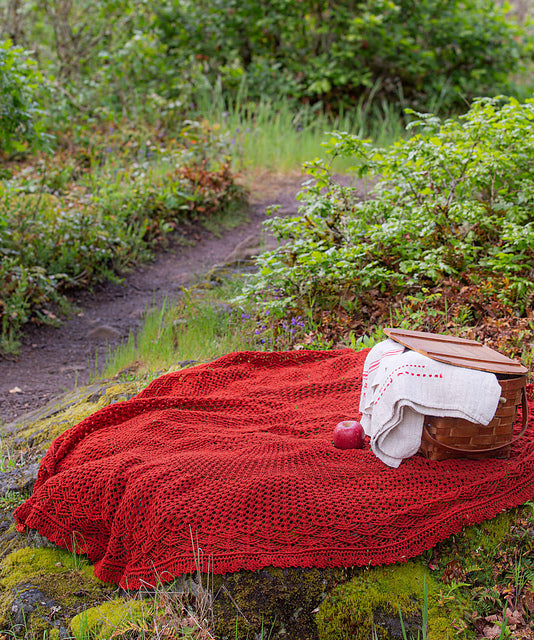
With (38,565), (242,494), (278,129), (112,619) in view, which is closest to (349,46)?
(278,129)

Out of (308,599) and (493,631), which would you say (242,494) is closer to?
(308,599)

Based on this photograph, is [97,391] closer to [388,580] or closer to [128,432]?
[128,432]

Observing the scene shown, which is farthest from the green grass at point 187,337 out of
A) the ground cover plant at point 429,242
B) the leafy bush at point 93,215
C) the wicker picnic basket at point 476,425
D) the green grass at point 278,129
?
the green grass at point 278,129

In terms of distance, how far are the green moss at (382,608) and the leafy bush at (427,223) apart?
2.06 meters

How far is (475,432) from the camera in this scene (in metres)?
2.32

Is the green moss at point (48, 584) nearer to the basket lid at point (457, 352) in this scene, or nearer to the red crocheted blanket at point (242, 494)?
the red crocheted blanket at point (242, 494)

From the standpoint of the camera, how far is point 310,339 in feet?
13.2

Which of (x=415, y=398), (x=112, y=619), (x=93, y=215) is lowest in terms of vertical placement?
(x=93, y=215)

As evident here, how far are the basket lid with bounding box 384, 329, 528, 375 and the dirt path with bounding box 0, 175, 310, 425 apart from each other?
2513 millimetres

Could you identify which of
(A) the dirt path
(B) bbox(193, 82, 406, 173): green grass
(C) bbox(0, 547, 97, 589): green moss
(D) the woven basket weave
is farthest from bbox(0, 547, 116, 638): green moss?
(B) bbox(193, 82, 406, 173): green grass

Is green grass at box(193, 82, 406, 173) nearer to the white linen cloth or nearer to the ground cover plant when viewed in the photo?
the ground cover plant

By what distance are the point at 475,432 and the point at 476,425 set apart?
0.12ft

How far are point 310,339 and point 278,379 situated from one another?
0.80 meters

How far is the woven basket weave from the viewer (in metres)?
2.28
